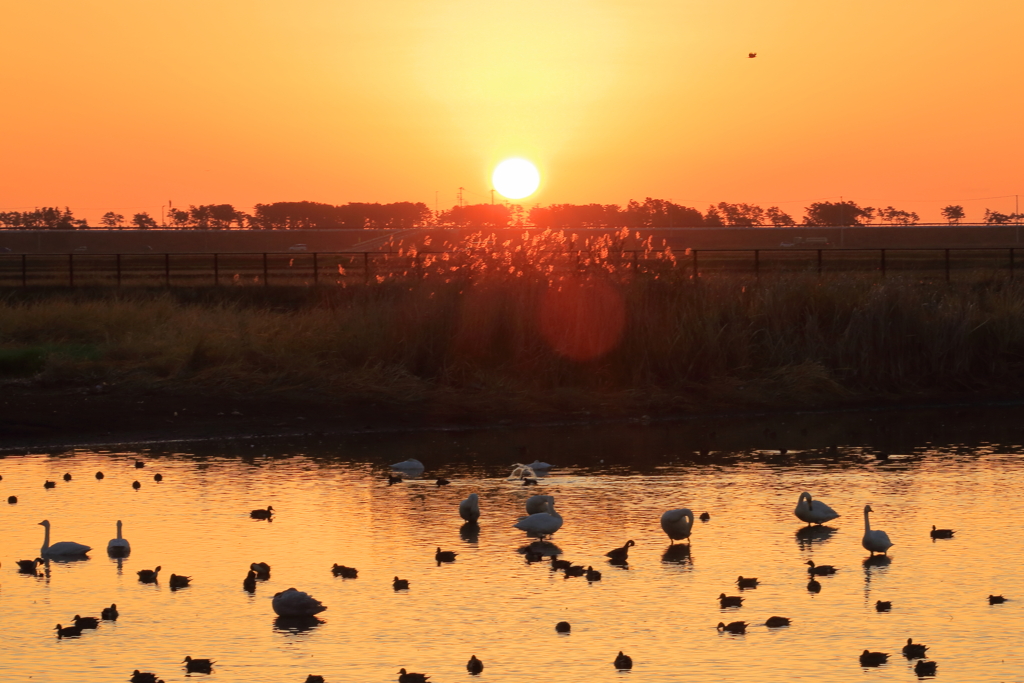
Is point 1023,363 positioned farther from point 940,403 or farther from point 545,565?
point 545,565

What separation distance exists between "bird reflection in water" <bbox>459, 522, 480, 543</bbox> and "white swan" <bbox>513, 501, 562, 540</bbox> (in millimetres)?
495

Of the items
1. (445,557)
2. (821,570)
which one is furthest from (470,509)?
(821,570)

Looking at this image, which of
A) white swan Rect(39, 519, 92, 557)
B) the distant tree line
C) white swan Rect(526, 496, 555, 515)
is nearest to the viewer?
white swan Rect(39, 519, 92, 557)

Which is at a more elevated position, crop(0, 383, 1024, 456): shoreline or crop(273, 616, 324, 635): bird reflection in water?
crop(0, 383, 1024, 456): shoreline

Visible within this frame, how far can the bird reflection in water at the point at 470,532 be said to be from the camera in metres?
12.8

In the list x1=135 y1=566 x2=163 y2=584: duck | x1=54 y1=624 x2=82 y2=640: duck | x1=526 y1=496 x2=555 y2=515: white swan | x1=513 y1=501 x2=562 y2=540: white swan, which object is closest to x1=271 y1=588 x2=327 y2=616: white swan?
x1=54 y1=624 x2=82 y2=640: duck

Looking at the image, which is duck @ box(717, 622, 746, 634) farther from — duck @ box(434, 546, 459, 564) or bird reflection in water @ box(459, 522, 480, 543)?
bird reflection in water @ box(459, 522, 480, 543)

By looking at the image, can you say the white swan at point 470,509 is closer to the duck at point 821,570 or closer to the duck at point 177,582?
the duck at point 177,582

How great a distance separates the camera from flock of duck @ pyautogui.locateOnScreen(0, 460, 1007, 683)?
8.66 m

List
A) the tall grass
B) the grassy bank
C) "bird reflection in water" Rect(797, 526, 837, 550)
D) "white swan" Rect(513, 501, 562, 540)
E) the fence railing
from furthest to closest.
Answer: the fence railing < the tall grass < the grassy bank < "white swan" Rect(513, 501, 562, 540) < "bird reflection in water" Rect(797, 526, 837, 550)

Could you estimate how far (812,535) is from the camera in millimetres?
12836

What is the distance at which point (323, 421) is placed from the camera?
21.9 metres

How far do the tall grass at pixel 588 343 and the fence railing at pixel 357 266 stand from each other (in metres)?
0.51

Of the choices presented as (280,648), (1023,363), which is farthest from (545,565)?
(1023,363)
